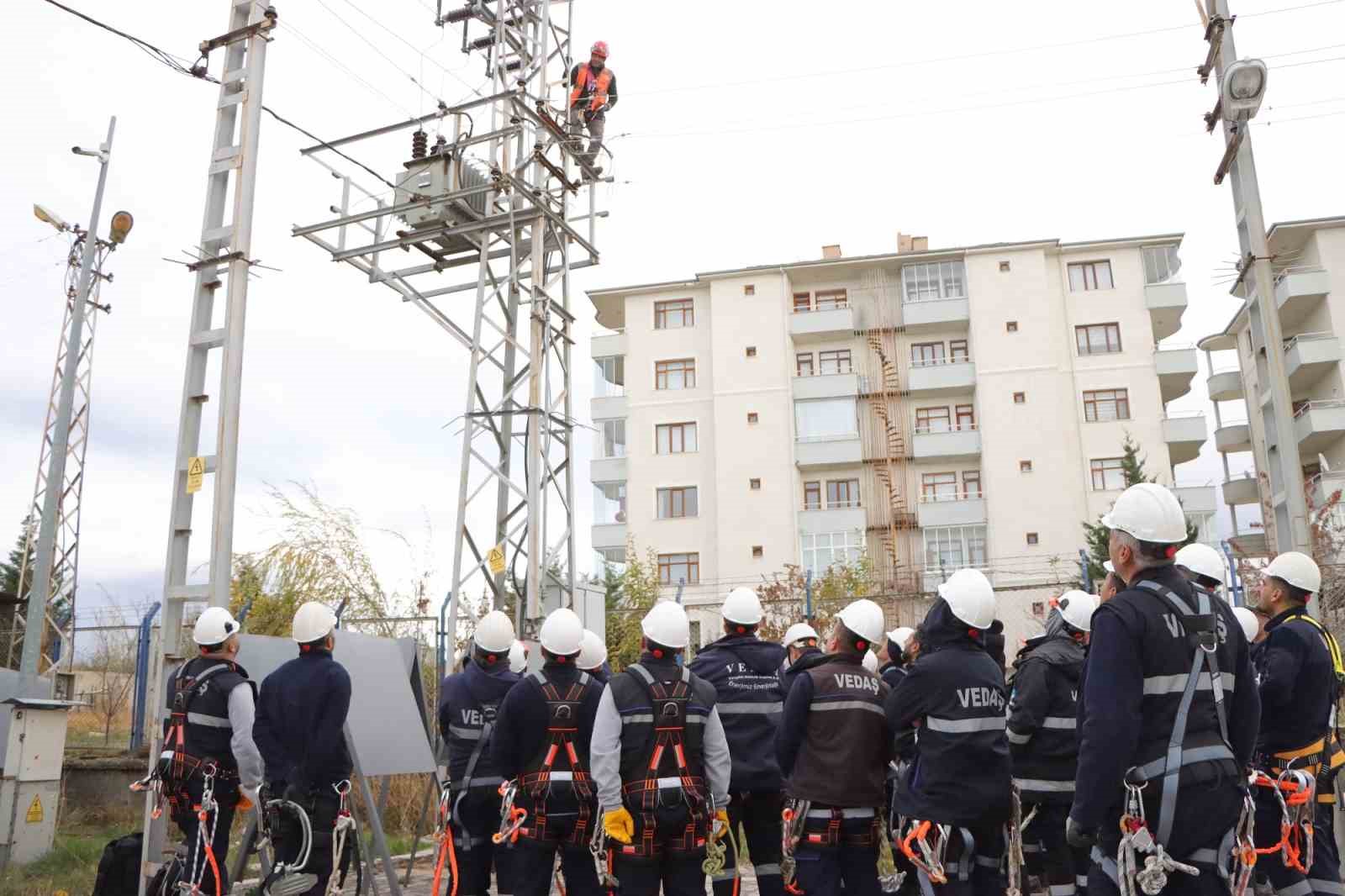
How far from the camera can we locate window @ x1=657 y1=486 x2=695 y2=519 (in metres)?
49.8

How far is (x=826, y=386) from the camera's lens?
49.4m

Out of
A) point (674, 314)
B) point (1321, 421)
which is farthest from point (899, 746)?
point (674, 314)

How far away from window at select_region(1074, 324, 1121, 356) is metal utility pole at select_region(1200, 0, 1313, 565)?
129 ft

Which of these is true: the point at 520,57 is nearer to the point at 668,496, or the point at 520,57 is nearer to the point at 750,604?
the point at 750,604

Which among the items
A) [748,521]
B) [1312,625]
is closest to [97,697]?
[1312,625]

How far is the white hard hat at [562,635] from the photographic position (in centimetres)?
715

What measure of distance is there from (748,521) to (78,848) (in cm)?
3810

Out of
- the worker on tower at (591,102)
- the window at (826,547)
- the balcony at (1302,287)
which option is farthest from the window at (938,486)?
the worker on tower at (591,102)

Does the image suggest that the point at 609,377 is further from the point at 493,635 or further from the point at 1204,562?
the point at 1204,562

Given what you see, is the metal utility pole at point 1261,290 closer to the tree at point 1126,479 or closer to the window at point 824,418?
the tree at point 1126,479

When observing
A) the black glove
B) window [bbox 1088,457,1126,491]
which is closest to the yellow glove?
the black glove

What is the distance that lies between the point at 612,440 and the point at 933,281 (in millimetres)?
17016

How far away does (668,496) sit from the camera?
50219 mm

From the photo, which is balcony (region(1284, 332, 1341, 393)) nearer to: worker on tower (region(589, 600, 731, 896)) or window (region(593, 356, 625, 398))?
window (region(593, 356, 625, 398))
